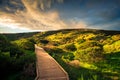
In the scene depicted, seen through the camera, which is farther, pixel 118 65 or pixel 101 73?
pixel 118 65

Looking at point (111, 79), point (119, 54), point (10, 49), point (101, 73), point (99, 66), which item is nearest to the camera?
point (111, 79)

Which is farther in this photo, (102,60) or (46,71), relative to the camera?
(102,60)

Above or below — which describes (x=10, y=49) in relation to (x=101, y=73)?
above

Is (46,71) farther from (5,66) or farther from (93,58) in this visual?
(93,58)

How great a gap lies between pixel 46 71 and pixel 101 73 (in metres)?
5.58

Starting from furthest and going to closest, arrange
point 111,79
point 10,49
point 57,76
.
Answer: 1. point 10,49
2. point 111,79
3. point 57,76

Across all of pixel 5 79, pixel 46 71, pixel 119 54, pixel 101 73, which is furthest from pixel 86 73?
pixel 119 54

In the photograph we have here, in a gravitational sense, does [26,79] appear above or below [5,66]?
below

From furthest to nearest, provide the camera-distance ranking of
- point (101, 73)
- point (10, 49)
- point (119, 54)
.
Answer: point (119, 54), point (10, 49), point (101, 73)

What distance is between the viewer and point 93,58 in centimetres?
2608

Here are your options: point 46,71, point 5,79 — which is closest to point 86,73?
point 46,71

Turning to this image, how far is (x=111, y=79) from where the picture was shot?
63.2 feet

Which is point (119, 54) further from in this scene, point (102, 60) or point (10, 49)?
point (10, 49)

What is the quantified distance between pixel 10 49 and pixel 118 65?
476 inches
